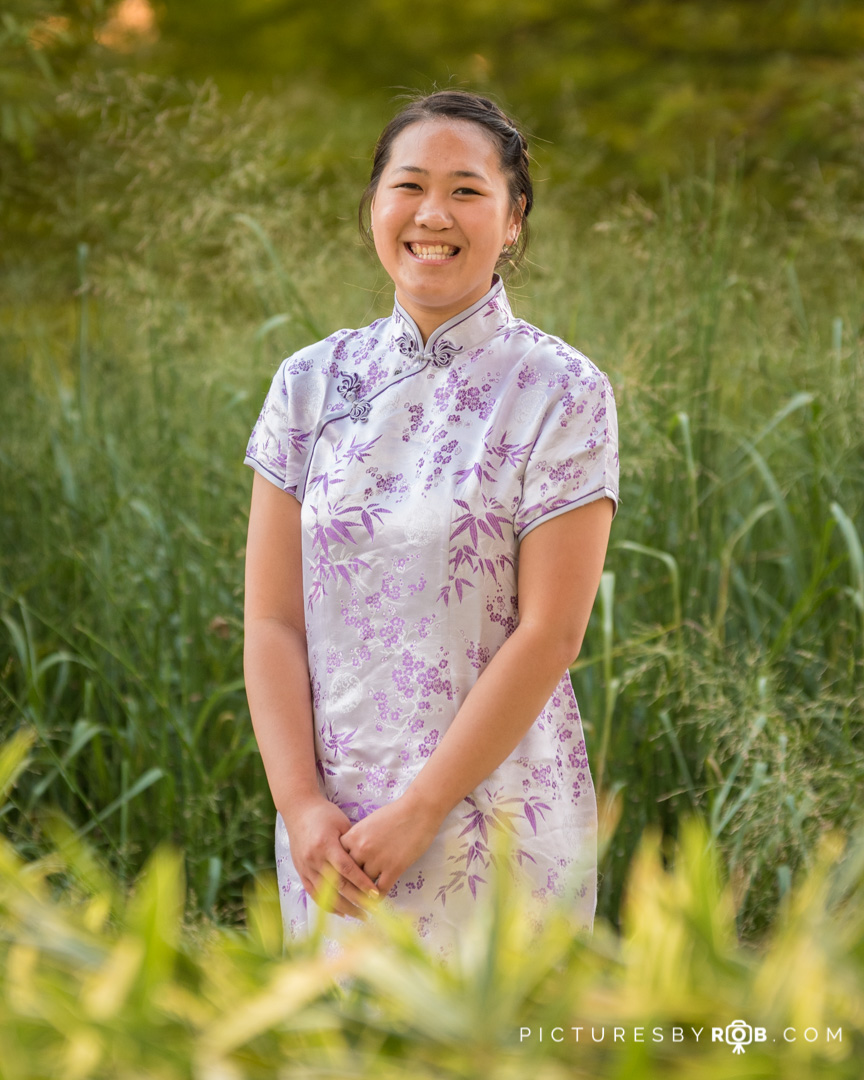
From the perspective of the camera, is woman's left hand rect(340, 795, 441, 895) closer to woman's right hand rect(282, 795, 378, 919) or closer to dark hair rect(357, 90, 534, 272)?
woman's right hand rect(282, 795, 378, 919)

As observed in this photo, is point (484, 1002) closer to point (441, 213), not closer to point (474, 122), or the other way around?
point (441, 213)

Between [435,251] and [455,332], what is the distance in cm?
10

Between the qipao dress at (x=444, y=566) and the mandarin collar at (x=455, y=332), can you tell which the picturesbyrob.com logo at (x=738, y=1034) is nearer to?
the qipao dress at (x=444, y=566)

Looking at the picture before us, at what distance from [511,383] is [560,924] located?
1.04 meters

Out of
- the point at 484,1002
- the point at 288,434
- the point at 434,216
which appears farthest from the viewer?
the point at 288,434

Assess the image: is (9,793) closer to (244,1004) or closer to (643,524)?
(643,524)

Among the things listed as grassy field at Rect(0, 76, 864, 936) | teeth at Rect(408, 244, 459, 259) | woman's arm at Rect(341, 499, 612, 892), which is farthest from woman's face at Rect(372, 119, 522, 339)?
grassy field at Rect(0, 76, 864, 936)

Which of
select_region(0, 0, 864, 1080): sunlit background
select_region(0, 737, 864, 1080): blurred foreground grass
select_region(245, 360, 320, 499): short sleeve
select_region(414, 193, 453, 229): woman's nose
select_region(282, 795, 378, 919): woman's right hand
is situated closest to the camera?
select_region(0, 737, 864, 1080): blurred foreground grass

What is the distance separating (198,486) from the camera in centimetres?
241

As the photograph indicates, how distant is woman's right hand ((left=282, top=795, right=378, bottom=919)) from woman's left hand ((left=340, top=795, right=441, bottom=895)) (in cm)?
1

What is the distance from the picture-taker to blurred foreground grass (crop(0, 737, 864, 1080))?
33 centimetres

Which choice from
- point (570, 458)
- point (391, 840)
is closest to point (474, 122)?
point (570, 458)

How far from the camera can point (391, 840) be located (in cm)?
123

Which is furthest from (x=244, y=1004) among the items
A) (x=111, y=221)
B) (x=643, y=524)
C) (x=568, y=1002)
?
(x=111, y=221)
